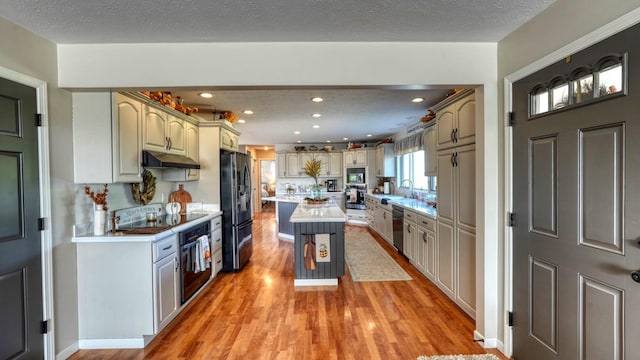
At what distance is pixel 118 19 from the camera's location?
183 centimetres

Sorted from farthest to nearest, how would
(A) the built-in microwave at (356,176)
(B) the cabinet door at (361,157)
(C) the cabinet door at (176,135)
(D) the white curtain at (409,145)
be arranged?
(A) the built-in microwave at (356,176) → (B) the cabinet door at (361,157) → (D) the white curtain at (409,145) → (C) the cabinet door at (176,135)

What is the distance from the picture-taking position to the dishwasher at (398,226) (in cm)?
461

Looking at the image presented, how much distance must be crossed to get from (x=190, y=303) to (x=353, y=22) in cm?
316

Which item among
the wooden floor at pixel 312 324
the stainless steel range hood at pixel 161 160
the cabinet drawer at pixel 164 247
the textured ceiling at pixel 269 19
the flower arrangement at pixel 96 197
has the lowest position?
the wooden floor at pixel 312 324

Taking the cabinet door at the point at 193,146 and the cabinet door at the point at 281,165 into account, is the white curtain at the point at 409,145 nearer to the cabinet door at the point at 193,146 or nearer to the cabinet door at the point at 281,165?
the cabinet door at the point at 281,165

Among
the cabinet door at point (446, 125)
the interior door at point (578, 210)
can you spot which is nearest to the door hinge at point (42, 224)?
the interior door at point (578, 210)

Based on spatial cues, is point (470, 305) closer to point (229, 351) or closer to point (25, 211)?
point (229, 351)

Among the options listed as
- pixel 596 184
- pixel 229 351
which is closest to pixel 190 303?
pixel 229 351

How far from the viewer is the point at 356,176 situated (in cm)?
796

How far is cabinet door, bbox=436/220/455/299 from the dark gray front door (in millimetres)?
3581

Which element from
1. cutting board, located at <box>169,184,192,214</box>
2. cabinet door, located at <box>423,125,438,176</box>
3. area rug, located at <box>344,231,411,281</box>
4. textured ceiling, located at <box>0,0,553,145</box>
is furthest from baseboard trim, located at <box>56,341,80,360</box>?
cabinet door, located at <box>423,125,438,176</box>

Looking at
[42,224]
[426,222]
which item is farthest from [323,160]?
[42,224]

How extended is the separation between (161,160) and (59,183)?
2.68ft

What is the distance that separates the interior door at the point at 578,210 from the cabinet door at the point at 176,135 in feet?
11.1
